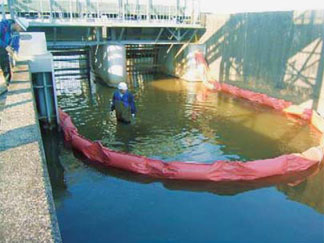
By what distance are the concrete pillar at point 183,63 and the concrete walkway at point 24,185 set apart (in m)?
16.0

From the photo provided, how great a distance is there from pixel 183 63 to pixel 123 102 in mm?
12088

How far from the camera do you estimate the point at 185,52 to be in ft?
69.5

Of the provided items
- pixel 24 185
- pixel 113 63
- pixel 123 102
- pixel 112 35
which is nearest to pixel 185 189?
pixel 123 102

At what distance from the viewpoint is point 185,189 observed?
7.46 meters

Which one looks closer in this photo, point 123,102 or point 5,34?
point 5,34

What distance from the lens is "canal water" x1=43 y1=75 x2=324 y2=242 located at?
5.98m

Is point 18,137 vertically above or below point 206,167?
above

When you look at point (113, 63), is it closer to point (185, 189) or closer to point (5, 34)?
point (5, 34)

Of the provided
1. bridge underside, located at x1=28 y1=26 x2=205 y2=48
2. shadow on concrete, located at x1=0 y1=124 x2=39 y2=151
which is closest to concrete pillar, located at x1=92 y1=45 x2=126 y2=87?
bridge underside, located at x1=28 y1=26 x2=205 y2=48

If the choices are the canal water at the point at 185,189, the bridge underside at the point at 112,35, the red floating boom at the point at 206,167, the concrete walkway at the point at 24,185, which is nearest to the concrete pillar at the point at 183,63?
the bridge underside at the point at 112,35

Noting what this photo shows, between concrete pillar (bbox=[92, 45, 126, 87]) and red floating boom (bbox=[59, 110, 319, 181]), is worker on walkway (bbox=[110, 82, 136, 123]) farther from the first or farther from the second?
concrete pillar (bbox=[92, 45, 126, 87])

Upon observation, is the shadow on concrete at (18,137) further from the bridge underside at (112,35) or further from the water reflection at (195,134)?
the bridge underside at (112,35)

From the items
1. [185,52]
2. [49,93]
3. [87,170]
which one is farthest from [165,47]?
[87,170]

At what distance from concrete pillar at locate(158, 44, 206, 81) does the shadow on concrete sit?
53.1ft
